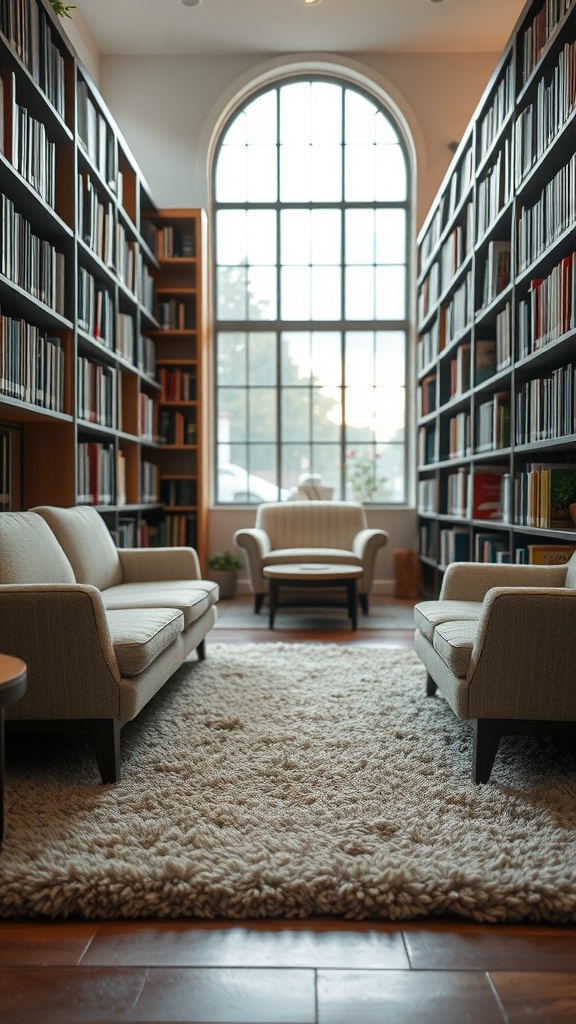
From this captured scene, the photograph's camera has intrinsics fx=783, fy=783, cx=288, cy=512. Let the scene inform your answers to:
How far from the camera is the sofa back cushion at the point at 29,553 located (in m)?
2.49

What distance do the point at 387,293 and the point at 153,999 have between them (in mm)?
6564

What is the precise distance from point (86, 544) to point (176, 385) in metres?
3.34

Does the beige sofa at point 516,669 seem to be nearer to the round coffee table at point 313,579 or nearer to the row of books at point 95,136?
the round coffee table at point 313,579

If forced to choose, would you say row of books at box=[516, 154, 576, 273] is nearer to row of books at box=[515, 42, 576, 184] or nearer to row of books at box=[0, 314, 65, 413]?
row of books at box=[515, 42, 576, 184]

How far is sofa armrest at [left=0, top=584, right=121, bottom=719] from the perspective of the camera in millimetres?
2182

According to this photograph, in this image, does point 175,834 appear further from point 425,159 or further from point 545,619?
point 425,159

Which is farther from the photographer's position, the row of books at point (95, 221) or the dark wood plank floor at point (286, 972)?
the row of books at point (95, 221)

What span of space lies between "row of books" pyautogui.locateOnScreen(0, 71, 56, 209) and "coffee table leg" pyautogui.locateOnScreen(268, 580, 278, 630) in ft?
8.32

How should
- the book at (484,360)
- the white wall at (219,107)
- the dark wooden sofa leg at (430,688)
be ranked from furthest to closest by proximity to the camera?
the white wall at (219,107) < the book at (484,360) < the dark wooden sofa leg at (430,688)

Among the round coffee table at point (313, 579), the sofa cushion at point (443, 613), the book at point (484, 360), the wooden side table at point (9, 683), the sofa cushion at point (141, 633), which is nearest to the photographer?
the wooden side table at point (9, 683)

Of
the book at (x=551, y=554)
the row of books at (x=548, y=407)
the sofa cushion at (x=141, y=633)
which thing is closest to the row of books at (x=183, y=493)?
the row of books at (x=548, y=407)

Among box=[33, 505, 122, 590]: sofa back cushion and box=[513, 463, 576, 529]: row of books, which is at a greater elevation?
box=[513, 463, 576, 529]: row of books

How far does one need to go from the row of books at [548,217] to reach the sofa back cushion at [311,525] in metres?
2.66

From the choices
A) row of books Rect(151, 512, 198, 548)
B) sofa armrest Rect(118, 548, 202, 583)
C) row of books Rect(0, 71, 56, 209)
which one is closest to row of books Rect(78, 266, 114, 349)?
row of books Rect(0, 71, 56, 209)
